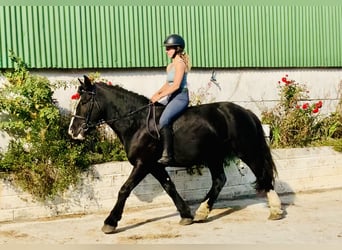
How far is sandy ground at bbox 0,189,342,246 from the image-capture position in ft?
25.0

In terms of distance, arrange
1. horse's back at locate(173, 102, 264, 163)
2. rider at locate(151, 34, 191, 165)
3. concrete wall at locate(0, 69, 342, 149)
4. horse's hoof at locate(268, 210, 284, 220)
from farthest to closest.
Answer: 1. concrete wall at locate(0, 69, 342, 149)
2. horse's hoof at locate(268, 210, 284, 220)
3. horse's back at locate(173, 102, 264, 163)
4. rider at locate(151, 34, 191, 165)

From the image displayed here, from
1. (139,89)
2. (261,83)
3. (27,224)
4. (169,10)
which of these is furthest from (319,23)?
(27,224)

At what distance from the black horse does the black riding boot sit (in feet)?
0.32

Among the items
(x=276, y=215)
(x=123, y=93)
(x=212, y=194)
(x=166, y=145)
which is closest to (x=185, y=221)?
(x=212, y=194)

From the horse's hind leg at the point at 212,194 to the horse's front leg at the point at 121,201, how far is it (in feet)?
3.86

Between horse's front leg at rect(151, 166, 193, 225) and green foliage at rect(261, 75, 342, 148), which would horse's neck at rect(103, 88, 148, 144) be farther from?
green foliage at rect(261, 75, 342, 148)

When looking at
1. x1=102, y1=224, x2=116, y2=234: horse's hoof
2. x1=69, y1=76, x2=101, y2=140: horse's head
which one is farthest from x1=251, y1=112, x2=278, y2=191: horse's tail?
x1=69, y1=76, x2=101, y2=140: horse's head

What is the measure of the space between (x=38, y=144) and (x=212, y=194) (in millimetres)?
2837

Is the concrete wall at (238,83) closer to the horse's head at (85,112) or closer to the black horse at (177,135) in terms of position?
the horse's head at (85,112)

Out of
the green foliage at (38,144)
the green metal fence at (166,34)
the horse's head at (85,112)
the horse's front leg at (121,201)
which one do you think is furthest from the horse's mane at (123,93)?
the green metal fence at (166,34)

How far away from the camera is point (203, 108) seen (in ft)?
28.5

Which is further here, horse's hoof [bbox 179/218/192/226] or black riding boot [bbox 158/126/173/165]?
horse's hoof [bbox 179/218/192/226]

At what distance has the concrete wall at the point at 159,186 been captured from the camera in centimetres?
891

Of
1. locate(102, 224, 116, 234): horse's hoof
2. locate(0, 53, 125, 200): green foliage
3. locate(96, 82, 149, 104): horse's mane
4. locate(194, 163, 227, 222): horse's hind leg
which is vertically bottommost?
locate(102, 224, 116, 234): horse's hoof
